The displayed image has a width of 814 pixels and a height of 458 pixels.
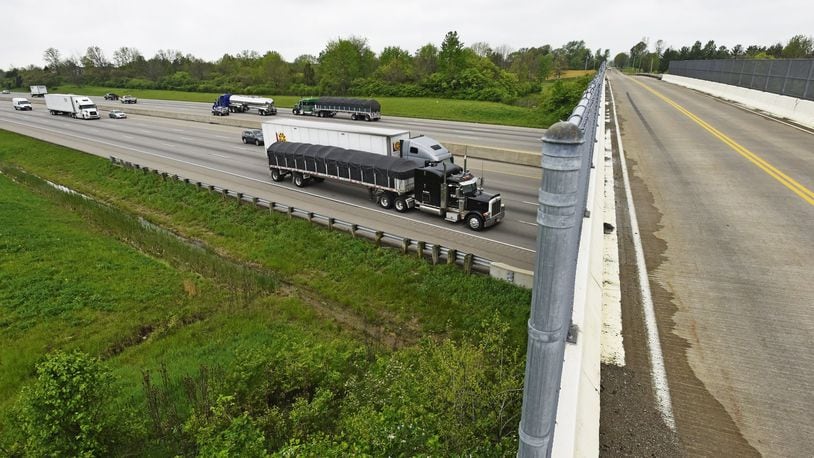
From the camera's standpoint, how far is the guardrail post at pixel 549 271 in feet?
7.18

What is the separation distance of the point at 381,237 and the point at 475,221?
4118 millimetres

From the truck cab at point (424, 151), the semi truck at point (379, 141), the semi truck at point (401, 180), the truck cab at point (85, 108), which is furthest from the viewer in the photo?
the truck cab at point (85, 108)

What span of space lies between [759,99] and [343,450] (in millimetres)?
41552

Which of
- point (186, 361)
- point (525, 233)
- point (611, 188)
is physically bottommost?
point (186, 361)

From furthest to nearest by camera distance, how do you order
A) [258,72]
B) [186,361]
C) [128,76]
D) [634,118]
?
1. [128,76]
2. [258,72]
3. [634,118]
4. [186,361]

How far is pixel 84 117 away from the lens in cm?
5672

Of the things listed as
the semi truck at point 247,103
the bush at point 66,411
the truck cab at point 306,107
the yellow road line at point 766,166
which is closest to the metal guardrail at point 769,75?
the yellow road line at point 766,166

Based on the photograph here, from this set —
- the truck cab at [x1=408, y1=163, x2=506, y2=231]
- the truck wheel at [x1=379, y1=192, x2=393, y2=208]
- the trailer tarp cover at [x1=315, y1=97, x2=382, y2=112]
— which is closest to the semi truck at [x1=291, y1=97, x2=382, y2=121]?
the trailer tarp cover at [x1=315, y1=97, x2=382, y2=112]

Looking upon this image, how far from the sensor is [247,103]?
58.2m

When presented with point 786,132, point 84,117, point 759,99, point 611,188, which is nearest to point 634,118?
point 786,132

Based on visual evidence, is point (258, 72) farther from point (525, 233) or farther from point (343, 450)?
point (343, 450)

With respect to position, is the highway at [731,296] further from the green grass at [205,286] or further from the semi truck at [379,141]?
the semi truck at [379,141]

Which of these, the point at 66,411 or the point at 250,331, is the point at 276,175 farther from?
the point at 66,411

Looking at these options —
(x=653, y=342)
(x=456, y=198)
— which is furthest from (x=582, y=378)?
(x=456, y=198)
